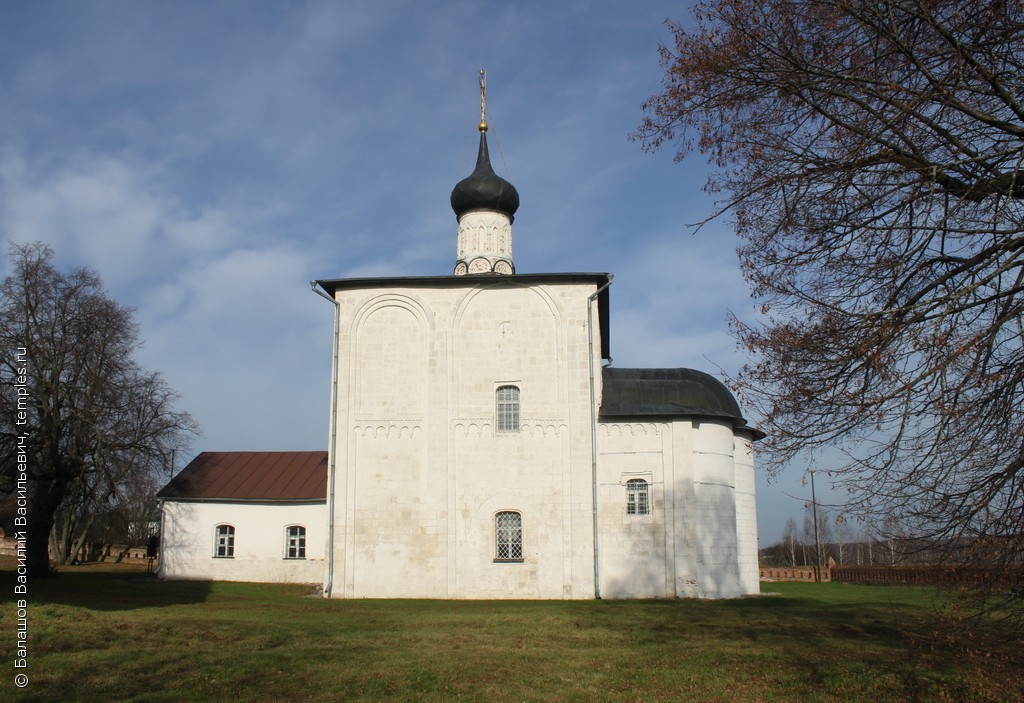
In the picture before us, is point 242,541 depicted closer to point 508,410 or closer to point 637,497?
point 508,410

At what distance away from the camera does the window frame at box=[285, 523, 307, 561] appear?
25.6 m

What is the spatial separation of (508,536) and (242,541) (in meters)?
10.6

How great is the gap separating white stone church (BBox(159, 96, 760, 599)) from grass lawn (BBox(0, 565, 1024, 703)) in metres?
2.91

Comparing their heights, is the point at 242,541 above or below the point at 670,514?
below

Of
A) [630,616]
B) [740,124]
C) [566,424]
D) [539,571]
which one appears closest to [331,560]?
[539,571]

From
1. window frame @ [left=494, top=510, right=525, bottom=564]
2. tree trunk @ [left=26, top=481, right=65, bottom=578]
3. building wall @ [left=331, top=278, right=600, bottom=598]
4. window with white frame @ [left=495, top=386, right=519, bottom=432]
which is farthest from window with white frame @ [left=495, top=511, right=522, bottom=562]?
tree trunk @ [left=26, top=481, right=65, bottom=578]

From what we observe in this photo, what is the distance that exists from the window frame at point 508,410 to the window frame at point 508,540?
2.10 m

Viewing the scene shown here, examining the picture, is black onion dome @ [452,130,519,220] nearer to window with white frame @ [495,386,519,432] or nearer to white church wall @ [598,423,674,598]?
window with white frame @ [495,386,519,432]

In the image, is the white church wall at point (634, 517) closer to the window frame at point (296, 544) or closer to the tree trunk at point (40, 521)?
the window frame at point (296, 544)

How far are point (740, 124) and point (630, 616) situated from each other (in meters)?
11.3

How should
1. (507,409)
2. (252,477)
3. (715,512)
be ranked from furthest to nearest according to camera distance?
(252,477) < (507,409) < (715,512)

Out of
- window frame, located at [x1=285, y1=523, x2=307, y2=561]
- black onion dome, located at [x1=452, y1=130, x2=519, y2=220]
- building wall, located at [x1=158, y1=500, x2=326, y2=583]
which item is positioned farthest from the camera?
window frame, located at [x1=285, y1=523, x2=307, y2=561]

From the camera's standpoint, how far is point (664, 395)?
21203 mm

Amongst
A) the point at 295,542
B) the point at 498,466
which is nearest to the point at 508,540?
the point at 498,466
